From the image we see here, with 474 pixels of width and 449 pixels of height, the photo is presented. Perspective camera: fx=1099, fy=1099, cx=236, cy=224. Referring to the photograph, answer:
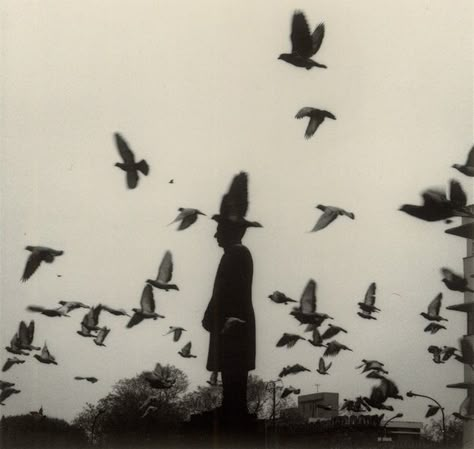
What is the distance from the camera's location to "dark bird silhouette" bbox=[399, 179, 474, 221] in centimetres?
2061

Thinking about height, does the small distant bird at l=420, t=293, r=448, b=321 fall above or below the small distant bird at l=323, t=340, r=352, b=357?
above

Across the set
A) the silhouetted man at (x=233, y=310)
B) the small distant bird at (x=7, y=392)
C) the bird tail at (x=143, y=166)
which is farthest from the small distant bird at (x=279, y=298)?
the small distant bird at (x=7, y=392)

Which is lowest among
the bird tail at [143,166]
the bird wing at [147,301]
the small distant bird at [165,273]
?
the bird wing at [147,301]

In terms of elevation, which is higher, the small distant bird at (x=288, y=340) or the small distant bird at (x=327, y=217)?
the small distant bird at (x=327, y=217)

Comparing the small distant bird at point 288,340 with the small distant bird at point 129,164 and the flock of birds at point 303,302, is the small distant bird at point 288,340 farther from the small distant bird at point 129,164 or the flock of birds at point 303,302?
the small distant bird at point 129,164

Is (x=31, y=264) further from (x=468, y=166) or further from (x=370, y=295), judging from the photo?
(x=468, y=166)

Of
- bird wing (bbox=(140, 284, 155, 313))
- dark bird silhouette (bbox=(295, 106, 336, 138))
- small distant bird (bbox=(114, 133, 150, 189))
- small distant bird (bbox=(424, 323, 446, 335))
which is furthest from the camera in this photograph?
small distant bird (bbox=(424, 323, 446, 335))

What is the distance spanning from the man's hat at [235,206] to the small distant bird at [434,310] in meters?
5.23

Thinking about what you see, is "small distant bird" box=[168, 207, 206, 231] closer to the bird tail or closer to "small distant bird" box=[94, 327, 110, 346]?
the bird tail

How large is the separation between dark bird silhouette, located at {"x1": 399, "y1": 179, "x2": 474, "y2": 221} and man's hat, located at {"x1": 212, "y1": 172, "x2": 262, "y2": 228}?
2.98 meters

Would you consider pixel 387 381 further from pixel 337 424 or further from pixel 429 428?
pixel 429 428

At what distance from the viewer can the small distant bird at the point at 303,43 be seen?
18.4 meters

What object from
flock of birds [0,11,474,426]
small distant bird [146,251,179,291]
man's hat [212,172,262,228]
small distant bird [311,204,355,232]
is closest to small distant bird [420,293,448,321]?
flock of birds [0,11,474,426]

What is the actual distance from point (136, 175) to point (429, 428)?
108 ft
